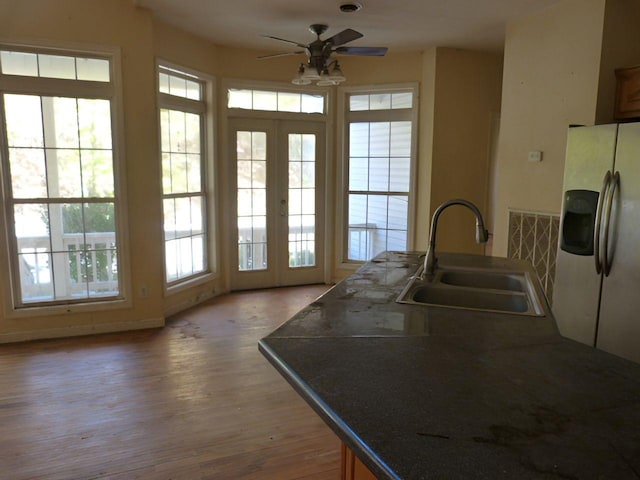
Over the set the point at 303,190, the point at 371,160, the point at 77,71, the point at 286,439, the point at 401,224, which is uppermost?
the point at 77,71

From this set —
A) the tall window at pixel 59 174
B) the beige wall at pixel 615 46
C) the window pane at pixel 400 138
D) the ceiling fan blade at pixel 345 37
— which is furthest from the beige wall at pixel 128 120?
the beige wall at pixel 615 46

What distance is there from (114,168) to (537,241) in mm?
3684

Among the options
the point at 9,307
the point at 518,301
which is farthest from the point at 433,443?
the point at 9,307

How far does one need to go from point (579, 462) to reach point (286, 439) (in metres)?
1.90

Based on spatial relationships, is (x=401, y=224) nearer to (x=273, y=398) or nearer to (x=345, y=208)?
(x=345, y=208)

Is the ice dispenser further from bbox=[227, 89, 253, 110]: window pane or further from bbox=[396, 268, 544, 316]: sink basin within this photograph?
bbox=[227, 89, 253, 110]: window pane

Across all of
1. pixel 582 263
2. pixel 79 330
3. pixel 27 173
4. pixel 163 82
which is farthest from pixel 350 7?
pixel 79 330

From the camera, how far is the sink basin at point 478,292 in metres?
1.94

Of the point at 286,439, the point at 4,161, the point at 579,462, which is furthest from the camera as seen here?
the point at 4,161

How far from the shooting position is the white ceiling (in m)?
3.71

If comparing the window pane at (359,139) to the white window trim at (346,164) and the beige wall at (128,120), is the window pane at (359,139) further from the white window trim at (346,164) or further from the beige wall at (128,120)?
the beige wall at (128,120)

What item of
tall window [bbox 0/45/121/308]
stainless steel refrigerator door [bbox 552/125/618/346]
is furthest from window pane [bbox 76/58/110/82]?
stainless steel refrigerator door [bbox 552/125/618/346]

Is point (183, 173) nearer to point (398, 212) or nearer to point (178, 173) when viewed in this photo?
point (178, 173)

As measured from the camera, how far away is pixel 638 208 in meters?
2.64
